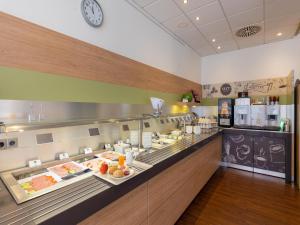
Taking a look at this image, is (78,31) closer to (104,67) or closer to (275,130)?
(104,67)

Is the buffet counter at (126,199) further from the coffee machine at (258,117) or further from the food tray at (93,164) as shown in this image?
the coffee machine at (258,117)

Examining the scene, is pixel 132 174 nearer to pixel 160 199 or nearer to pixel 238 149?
pixel 160 199

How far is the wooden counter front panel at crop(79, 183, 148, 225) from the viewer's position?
987 millimetres

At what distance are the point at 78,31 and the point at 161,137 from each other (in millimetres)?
1721

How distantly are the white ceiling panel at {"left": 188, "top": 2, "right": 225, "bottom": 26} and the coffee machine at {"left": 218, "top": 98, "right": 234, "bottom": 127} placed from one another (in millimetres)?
1833

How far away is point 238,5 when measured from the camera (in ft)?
7.95

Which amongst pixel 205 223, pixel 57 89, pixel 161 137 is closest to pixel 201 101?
pixel 161 137

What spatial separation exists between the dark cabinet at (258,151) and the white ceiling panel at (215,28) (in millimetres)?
2038

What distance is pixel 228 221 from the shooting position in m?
2.00

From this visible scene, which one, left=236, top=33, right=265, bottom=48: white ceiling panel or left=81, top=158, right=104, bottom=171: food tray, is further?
left=236, top=33, right=265, bottom=48: white ceiling panel

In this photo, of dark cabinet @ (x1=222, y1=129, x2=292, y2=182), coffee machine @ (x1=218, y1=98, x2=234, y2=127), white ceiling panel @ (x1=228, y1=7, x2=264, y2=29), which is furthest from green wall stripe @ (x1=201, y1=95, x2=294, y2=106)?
white ceiling panel @ (x1=228, y1=7, x2=264, y2=29)

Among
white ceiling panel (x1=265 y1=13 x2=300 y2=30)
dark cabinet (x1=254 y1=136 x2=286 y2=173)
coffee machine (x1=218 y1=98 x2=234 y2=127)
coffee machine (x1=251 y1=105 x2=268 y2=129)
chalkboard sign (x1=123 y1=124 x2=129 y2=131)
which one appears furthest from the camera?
coffee machine (x1=218 y1=98 x2=234 y2=127)

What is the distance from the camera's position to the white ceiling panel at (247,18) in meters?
2.58

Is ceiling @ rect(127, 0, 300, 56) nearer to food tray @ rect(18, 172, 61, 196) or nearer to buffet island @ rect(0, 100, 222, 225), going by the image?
buffet island @ rect(0, 100, 222, 225)
